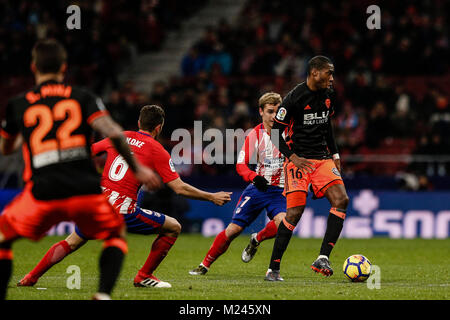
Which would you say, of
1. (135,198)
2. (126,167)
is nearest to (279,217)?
(135,198)

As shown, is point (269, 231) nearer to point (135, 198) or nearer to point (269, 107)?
point (269, 107)

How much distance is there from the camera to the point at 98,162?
31.3 feet

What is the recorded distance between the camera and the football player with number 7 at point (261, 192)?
33.2ft

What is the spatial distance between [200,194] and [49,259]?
1.87m

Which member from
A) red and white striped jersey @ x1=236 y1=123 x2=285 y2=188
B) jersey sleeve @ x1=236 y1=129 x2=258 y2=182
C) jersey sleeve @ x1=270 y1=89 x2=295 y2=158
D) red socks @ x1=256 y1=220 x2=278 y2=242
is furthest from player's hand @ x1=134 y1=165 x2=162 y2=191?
red socks @ x1=256 y1=220 x2=278 y2=242

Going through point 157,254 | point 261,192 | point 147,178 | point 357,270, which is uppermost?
point 147,178

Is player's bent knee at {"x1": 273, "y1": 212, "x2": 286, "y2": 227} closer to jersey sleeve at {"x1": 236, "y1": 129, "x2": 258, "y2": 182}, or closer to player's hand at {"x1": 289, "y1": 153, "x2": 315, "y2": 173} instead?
jersey sleeve at {"x1": 236, "y1": 129, "x2": 258, "y2": 182}

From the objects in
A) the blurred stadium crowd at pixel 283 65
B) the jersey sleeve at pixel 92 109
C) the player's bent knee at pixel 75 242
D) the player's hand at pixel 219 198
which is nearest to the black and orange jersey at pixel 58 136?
the jersey sleeve at pixel 92 109

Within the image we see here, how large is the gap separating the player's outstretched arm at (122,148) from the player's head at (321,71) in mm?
3858

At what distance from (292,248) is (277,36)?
10.8 m

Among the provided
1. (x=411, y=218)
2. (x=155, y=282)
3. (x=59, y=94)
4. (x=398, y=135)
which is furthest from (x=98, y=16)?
(x=59, y=94)

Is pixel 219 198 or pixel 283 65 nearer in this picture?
pixel 219 198

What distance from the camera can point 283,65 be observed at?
901 inches

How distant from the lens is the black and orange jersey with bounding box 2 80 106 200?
582cm
